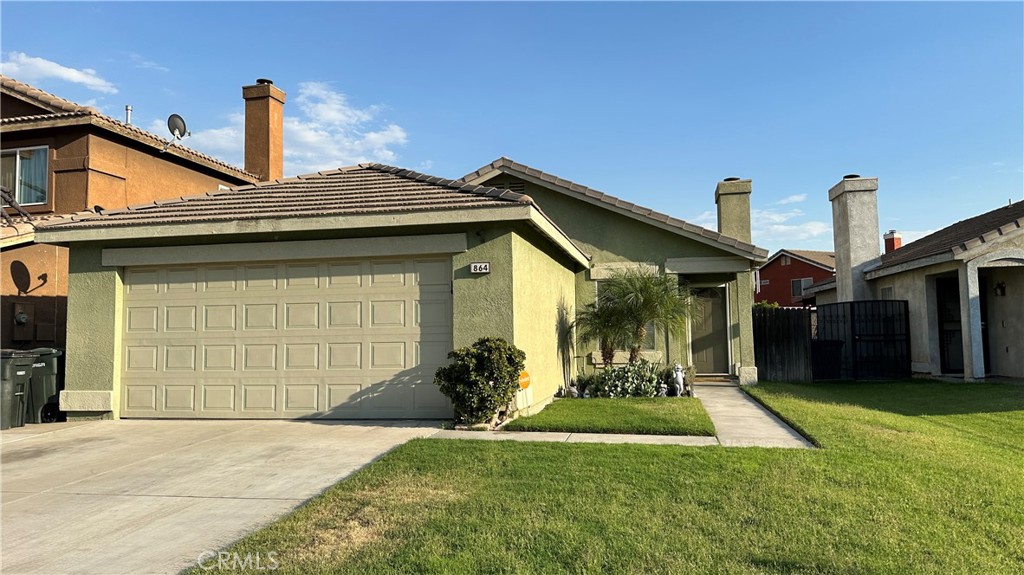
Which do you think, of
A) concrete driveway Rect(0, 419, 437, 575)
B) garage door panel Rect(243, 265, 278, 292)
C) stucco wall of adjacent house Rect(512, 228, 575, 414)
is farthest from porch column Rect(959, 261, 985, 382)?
garage door panel Rect(243, 265, 278, 292)

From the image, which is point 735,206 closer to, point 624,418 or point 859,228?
point 859,228

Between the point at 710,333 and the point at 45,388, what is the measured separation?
12.6 m

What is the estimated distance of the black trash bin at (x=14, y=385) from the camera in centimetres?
911

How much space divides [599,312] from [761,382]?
14.8 ft

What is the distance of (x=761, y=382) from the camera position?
14.7 m

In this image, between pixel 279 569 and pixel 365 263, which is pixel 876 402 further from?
pixel 279 569

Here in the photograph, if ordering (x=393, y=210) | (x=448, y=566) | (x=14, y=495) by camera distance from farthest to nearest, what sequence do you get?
(x=393, y=210), (x=14, y=495), (x=448, y=566)

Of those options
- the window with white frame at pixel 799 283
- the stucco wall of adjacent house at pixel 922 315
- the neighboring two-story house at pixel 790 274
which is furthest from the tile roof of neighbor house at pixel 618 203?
the window with white frame at pixel 799 283

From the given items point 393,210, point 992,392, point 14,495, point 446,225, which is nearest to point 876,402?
point 992,392

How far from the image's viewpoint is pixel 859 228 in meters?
18.4

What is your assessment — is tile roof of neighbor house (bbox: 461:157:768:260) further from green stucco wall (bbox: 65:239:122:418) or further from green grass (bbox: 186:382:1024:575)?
green stucco wall (bbox: 65:239:122:418)

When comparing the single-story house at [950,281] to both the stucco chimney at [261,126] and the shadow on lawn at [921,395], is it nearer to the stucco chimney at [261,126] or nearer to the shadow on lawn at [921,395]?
the shadow on lawn at [921,395]

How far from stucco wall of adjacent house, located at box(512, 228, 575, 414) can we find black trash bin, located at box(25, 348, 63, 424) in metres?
7.11

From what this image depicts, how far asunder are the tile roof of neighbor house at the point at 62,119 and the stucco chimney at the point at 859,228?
1757 centimetres
